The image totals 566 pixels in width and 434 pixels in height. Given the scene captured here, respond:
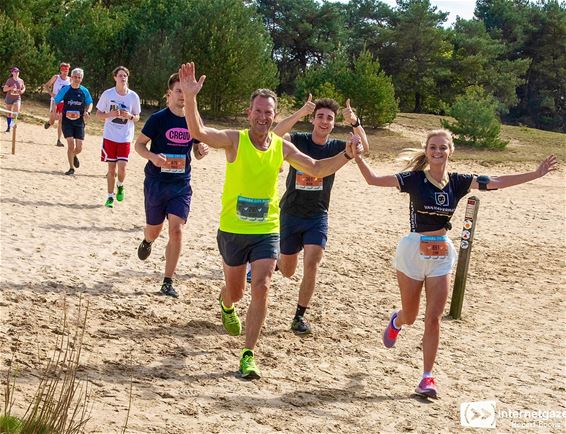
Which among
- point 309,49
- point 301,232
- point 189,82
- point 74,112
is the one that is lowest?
point 301,232

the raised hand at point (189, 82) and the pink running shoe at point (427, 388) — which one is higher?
the raised hand at point (189, 82)

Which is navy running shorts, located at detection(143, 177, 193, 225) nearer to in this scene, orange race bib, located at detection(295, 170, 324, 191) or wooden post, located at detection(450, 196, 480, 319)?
orange race bib, located at detection(295, 170, 324, 191)

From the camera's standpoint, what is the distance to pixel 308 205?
25.3ft

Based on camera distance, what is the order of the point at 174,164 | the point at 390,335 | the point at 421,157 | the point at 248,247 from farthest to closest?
the point at 174,164 → the point at 390,335 → the point at 421,157 → the point at 248,247

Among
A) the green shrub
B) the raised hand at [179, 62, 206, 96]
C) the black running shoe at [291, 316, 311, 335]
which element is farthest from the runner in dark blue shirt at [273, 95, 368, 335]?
the green shrub

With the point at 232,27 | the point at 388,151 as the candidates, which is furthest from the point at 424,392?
the point at 232,27

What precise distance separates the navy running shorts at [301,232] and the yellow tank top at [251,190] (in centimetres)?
141

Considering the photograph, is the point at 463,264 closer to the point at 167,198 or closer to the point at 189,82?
the point at 167,198

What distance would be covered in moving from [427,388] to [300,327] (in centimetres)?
172

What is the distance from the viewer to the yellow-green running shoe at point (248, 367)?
243 inches

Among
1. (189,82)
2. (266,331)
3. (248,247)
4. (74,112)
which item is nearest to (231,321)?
(266,331)

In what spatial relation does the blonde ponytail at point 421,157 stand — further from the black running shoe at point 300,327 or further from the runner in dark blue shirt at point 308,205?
the black running shoe at point 300,327

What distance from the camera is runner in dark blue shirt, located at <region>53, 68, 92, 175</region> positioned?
49.5ft

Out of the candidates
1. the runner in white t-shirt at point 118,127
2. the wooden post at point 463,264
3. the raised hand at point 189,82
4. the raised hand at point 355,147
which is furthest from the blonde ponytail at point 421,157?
the runner in white t-shirt at point 118,127
